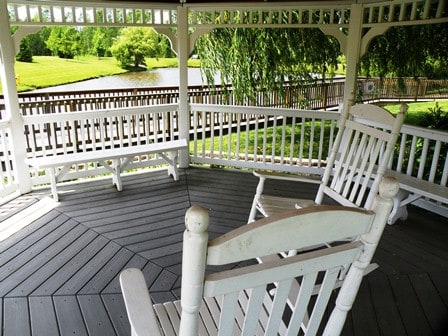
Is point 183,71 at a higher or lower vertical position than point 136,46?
lower

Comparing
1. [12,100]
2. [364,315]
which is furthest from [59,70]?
[364,315]

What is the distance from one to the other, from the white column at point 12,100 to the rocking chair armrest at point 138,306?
347 cm

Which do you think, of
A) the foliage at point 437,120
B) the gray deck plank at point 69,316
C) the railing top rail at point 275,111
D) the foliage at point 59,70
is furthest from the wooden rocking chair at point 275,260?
the foliage at point 59,70

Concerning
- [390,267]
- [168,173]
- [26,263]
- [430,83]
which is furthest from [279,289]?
[430,83]

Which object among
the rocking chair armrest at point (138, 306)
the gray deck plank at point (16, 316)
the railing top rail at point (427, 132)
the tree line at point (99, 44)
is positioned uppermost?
the tree line at point (99, 44)

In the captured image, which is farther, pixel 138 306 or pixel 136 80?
pixel 136 80

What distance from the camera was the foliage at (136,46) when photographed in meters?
15.8

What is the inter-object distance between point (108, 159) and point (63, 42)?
1400 centimetres

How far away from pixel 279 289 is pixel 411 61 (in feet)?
23.3

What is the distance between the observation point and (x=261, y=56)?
274 inches

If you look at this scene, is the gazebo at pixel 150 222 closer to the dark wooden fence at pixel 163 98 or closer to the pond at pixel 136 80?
the dark wooden fence at pixel 163 98

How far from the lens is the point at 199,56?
7.29 m

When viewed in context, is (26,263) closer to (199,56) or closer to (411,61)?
(199,56)

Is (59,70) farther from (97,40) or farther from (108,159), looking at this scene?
(108,159)
